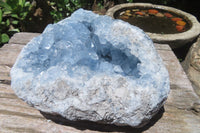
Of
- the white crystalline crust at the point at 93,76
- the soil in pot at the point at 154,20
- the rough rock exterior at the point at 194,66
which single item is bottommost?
the rough rock exterior at the point at 194,66

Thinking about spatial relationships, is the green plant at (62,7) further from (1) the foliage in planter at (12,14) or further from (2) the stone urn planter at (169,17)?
(2) the stone urn planter at (169,17)

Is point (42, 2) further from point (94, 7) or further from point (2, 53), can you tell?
point (2, 53)

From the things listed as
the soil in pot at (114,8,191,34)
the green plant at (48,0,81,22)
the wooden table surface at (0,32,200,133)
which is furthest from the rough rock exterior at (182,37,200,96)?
the green plant at (48,0,81,22)

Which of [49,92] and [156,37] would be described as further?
[156,37]

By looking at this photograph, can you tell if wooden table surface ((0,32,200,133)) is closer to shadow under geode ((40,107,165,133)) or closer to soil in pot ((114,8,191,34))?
shadow under geode ((40,107,165,133))

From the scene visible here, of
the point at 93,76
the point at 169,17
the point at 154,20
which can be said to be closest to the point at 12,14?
the point at 154,20

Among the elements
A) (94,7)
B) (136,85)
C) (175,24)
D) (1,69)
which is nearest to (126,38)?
(136,85)

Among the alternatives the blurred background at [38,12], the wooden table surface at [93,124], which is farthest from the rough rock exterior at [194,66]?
the blurred background at [38,12]
